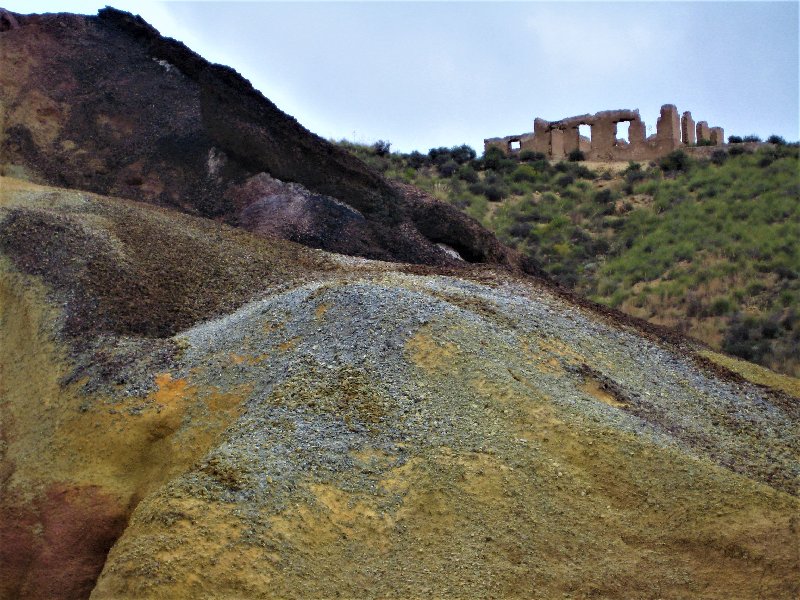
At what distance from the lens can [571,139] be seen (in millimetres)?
39656

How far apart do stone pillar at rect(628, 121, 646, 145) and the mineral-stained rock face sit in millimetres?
22640

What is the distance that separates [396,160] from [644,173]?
35.3 feet

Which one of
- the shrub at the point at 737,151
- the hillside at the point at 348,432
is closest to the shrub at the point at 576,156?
the shrub at the point at 737,151

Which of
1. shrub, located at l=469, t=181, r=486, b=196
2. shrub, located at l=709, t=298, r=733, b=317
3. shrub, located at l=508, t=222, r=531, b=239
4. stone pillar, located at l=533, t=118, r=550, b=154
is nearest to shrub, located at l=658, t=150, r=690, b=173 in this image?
stone pillar, located at l=533, t=118, r=550, b=154

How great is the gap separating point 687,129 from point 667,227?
9.71 m

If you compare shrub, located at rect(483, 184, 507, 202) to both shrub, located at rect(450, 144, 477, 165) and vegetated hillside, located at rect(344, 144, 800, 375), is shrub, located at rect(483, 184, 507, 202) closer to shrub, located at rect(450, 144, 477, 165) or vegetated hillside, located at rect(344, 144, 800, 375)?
vegetated hillside, located at rect(344, 144, 800, 375)

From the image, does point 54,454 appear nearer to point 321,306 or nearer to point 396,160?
point 321,306

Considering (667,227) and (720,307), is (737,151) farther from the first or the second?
(720,307)

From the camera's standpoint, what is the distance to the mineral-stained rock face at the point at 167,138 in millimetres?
14820

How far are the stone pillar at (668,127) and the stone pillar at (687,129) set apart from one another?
1298mm

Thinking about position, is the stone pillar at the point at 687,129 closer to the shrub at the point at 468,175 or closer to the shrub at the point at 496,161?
the shrub at the point at 496,161

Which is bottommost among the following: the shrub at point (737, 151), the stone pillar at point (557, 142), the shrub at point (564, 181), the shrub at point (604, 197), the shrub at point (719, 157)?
the shrub at point (604, 197)

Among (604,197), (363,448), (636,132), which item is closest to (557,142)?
(636,132)

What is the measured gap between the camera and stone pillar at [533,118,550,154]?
40.2 metres
